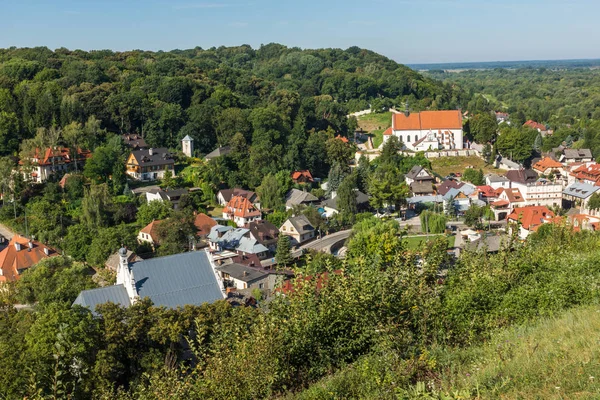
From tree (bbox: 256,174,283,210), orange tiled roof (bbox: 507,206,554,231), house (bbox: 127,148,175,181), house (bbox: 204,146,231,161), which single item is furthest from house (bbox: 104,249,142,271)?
orange tiled roof (bbox: 507,206,554,231)

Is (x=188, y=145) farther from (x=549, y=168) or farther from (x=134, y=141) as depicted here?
(x=549, y=168)

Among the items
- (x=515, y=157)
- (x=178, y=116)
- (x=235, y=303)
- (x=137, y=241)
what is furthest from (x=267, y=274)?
(x=515, y=157)

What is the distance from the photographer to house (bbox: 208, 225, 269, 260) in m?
25.0

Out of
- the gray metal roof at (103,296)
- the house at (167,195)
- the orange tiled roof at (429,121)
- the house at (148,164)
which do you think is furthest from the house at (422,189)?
the gray metal roof at (103,296)

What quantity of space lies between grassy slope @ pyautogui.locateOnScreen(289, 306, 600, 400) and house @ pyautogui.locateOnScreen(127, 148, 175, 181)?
1153 inches

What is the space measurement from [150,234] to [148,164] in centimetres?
961

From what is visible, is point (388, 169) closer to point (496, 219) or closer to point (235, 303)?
point (496, 219)

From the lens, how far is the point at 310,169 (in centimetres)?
3716

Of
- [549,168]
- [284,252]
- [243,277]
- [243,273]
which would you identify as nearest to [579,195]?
[549,168]

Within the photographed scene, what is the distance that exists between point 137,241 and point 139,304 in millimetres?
12786

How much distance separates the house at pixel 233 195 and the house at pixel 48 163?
849 cm

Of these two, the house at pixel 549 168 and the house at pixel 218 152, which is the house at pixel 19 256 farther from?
the house at pixel 549 168

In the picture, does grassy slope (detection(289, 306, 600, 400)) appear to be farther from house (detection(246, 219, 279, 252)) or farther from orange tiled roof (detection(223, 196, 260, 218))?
orange tiled roof (detection(223, 196, 260, 218))

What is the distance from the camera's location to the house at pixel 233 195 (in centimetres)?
3134
